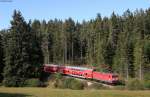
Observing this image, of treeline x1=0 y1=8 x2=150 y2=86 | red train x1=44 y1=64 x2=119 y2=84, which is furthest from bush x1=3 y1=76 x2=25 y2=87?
red train x1=44 y1=64 x2=119 y2=84

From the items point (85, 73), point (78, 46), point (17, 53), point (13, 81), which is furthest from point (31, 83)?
point (78, 46)

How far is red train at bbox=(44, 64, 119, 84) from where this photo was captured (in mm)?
68812

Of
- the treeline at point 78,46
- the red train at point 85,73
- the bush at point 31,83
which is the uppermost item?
the treeline at point 78,46

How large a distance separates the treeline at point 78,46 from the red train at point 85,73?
129 inches

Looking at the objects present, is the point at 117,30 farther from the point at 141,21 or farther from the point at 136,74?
the point at 136,74

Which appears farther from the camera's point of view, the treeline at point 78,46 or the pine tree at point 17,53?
the treeline at point 78,46

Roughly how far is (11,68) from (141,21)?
6881 cm

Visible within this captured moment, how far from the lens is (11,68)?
73375 mm

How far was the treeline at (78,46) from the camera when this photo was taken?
248 ft

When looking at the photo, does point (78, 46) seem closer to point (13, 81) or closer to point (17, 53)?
point (17, 53)

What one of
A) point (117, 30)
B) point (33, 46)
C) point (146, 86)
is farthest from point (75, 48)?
point (146, 86)

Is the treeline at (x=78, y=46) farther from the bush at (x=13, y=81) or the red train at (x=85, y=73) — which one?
the red train at (x=85, y=73)

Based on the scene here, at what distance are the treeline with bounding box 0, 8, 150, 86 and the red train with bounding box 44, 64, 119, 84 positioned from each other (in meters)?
3.27

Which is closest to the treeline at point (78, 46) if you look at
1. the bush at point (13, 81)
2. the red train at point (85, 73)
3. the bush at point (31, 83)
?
the bush at point (13, 81)
